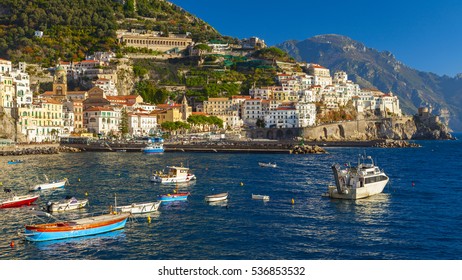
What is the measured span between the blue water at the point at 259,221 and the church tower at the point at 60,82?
195ft

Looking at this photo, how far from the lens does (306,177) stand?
50.9 meters

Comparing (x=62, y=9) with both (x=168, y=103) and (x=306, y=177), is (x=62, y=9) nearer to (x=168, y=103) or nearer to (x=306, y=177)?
(x=168, y=103)

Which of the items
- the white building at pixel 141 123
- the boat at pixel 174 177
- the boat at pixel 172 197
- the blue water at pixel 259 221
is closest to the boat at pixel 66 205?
the blue water at pixel 259 221

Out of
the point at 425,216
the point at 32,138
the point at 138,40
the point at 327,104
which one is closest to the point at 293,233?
the point at 425,216

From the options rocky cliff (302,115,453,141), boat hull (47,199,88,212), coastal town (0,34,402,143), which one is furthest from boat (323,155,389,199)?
rocky cliff (302,115,453,141)

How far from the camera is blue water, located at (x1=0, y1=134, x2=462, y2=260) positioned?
2347cm

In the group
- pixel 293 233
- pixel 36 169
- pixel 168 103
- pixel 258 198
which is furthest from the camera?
pixel 168 103

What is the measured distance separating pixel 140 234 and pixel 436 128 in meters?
144

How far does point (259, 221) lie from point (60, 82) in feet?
314

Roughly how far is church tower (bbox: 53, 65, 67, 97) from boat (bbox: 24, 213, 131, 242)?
88650 mm

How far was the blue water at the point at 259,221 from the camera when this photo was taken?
77.0 feet

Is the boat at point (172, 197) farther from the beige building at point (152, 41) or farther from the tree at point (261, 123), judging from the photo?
the beige building at point (152, 41)

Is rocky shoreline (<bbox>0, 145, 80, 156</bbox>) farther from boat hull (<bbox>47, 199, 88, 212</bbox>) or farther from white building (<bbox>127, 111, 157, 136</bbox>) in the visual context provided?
boat hull (<bbox>47, 199, 88, 212</bbox>)

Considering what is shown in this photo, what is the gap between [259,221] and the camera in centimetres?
2984
